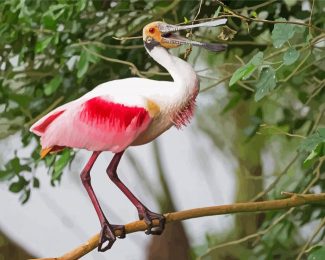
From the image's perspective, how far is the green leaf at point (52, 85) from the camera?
2.81m

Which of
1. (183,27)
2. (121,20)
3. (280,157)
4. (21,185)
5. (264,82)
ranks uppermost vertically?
(183,27)

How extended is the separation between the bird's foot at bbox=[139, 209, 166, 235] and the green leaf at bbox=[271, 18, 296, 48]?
14.3 inches

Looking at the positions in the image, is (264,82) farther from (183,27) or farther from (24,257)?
(24,257)

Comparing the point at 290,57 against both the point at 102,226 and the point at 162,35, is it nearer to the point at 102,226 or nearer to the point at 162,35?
the point at 162,35

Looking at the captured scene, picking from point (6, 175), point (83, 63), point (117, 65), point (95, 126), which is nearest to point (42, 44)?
point (83, 63)

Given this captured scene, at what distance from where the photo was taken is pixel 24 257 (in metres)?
4.06

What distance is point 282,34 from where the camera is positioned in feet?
6.41

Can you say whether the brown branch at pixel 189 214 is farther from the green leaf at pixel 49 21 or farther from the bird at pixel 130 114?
the green leaf at pixel 49 21

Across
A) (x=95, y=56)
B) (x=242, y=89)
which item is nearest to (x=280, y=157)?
(x=242, y=89)

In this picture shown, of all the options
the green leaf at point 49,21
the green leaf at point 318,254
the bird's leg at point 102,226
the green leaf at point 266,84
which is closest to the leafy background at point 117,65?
the green leaf at point 49,21

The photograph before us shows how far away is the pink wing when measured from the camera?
181 centimetres

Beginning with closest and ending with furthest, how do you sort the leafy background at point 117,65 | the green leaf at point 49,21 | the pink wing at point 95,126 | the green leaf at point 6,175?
the pink wing at point 95,126 → the green leaf at point 49,21 → the leafy background at point 117,65 → the green leaf at point 6,175

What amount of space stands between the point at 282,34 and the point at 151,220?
400 mm

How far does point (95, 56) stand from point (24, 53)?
0.29 metres
